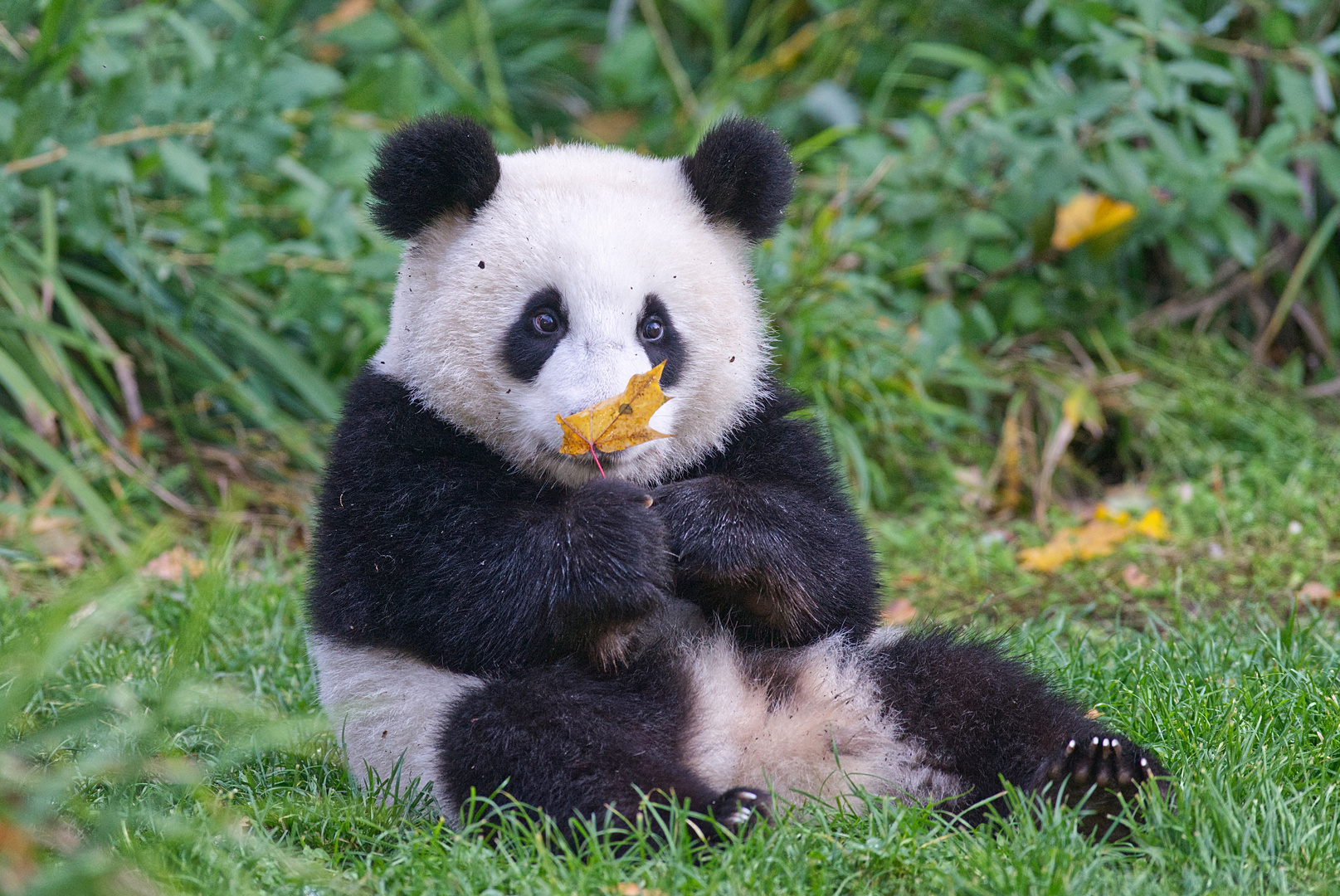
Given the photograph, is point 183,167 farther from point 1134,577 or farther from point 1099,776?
point 1099,776

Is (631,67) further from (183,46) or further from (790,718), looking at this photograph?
(790,718)

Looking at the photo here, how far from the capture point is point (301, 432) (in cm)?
563

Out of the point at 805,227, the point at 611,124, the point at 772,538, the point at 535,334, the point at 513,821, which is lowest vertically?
the point at 513,821

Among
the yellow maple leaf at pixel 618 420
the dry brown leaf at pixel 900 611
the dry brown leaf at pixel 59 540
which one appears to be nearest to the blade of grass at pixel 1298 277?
the dry brown leaf at pixel 900 611

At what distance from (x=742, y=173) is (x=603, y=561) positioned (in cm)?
104

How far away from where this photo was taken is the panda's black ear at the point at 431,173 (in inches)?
114

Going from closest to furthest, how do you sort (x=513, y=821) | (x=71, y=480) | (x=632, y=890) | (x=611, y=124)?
(x=632, y=890) < (x=513, y=821) < (x=71, y=480) < (x=611, y=124)

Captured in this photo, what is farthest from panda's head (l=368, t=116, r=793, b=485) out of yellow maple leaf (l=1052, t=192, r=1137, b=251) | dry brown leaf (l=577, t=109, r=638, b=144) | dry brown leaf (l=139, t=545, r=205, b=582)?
dry brown leaf (l=577, t=109, r=638, b=144)

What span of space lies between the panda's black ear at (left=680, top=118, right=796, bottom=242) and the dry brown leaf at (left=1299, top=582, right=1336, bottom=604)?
2.38 metres

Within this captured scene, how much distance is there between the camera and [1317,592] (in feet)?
14.4

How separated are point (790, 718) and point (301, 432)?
11.2 ft

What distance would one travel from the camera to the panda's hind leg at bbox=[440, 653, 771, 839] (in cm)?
252

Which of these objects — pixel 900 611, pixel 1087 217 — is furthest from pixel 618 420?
pixel 1087 217

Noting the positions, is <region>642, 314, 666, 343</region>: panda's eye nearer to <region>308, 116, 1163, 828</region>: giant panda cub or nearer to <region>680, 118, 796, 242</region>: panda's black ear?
<region>308, 116, 1163, 828</region>: giant panda cub
